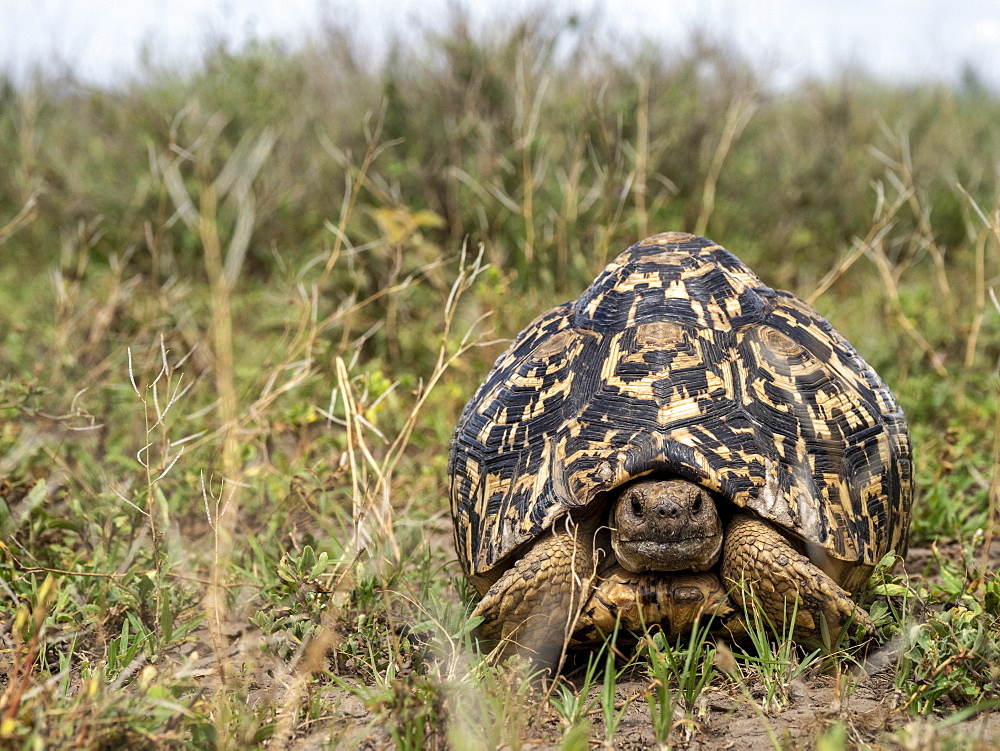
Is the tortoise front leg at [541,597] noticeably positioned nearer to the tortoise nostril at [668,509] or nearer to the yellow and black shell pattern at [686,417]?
the yellow and black shell pattern at [686,417]

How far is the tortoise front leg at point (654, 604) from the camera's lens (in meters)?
2.01

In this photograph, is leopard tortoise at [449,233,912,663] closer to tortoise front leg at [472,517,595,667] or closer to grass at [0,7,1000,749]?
tortoise front leg at [472,517,595,667]

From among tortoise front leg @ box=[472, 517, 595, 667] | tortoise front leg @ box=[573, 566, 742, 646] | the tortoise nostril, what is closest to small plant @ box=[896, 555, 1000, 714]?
tortoise front leg @ box=[573, 566, 742, 646]

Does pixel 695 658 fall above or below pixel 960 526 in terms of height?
above

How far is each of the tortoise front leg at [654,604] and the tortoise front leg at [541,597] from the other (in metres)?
0.05

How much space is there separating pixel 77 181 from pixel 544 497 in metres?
5.93

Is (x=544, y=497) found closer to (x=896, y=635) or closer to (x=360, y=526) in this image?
(x=360, y=526)

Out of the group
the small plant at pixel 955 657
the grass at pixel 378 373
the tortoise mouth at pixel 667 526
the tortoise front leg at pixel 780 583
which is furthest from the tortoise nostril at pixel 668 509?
the small plant at pixel 955 657

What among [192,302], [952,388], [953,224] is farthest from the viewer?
[953,224]

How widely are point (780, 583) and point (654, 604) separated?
274 mm

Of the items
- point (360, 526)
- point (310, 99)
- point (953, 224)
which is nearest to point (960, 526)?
point (360, 526)

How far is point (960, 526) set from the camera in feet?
9.26

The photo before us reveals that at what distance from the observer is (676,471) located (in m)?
1.99

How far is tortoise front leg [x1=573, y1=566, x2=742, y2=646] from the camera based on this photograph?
6.59 ft
